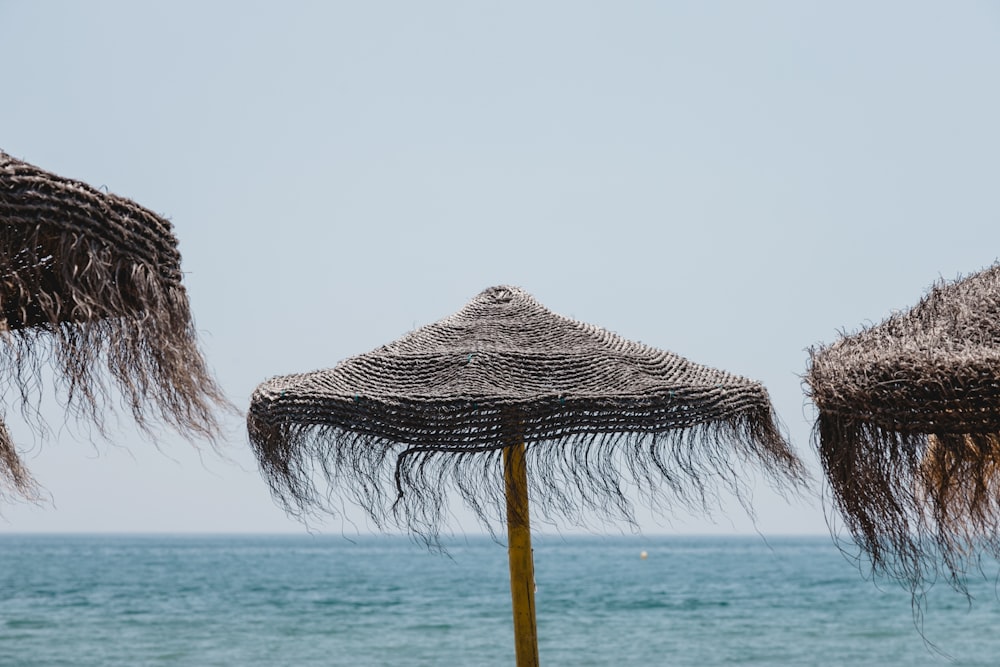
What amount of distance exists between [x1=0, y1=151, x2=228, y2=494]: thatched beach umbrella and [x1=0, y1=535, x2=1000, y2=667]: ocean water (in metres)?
4.58

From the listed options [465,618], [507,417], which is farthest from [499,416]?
[465,618]

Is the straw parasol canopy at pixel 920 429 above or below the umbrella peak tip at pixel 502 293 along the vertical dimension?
below

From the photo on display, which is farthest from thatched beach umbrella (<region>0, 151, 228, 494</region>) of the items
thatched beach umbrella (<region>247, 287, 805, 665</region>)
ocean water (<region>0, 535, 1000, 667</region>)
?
ocean water (<region>0, 535, 1000, 667</region>)

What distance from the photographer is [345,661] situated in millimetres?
13883

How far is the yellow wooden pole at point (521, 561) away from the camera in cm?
393

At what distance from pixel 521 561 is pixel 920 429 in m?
1.49

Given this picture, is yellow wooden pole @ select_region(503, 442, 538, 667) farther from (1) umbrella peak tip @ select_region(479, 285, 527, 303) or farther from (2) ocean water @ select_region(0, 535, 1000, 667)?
(2) ocean water @ select_region(0, 535, 1000, 667)

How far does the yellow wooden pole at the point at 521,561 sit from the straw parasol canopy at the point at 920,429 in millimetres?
1056

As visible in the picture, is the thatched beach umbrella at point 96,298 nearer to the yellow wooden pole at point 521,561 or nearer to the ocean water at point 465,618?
the yellow wooden pole at point 521,561

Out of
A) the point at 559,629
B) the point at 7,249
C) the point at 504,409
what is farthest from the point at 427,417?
the point at 559,629

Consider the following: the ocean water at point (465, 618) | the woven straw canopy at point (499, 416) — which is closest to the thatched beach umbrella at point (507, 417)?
the woven straw canopy at point (499, 416)

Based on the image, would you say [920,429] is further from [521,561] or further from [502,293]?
[502,293]

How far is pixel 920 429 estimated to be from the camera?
3.51 meters

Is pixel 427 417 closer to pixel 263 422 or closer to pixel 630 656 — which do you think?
pixel 263 422
